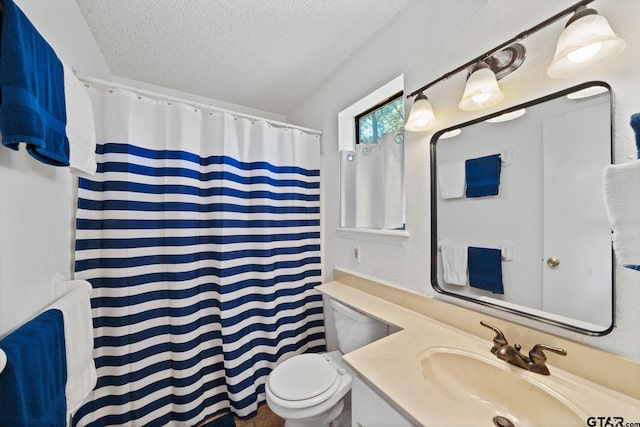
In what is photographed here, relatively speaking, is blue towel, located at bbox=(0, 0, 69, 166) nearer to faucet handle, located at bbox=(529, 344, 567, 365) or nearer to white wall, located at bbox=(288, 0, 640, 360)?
white wall, located at bbox=(288, 0, 640, 360)

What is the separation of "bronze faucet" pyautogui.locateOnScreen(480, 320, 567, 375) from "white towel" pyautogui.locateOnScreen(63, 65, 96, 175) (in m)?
1.66

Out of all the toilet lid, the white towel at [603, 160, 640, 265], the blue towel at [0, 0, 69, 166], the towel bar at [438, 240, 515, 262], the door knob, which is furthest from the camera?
the toilet lid

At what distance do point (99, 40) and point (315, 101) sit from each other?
1.45 meters

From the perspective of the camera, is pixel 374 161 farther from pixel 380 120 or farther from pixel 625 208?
pixel 625 208

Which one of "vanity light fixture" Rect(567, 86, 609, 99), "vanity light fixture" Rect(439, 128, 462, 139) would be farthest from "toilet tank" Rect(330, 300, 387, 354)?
"vanity light fixture" Rect(567, 86, 609, 99)

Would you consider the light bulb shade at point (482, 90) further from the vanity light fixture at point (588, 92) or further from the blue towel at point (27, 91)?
the blue towel at point (27, 91)

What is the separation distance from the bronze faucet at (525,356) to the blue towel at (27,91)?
5.04 ft

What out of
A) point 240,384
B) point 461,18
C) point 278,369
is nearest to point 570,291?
point 461,18

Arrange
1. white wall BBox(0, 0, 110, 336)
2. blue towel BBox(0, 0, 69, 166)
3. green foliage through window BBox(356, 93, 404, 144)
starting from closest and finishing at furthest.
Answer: blue towel BBox(0, 0, 69, 166)
white wall BBox(0, 0, 110, 336)
green foliage through window BBox(356, 93, 404, 144)

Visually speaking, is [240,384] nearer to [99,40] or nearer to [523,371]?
[523,371]

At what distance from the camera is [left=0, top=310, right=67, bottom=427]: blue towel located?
0.52 meters

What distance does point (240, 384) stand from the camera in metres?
1.55

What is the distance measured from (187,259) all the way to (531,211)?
1.72 meters

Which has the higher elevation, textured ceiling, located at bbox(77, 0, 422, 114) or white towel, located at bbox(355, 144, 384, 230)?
textured ceiling, located at bbox(77, 0, 422, 114)
